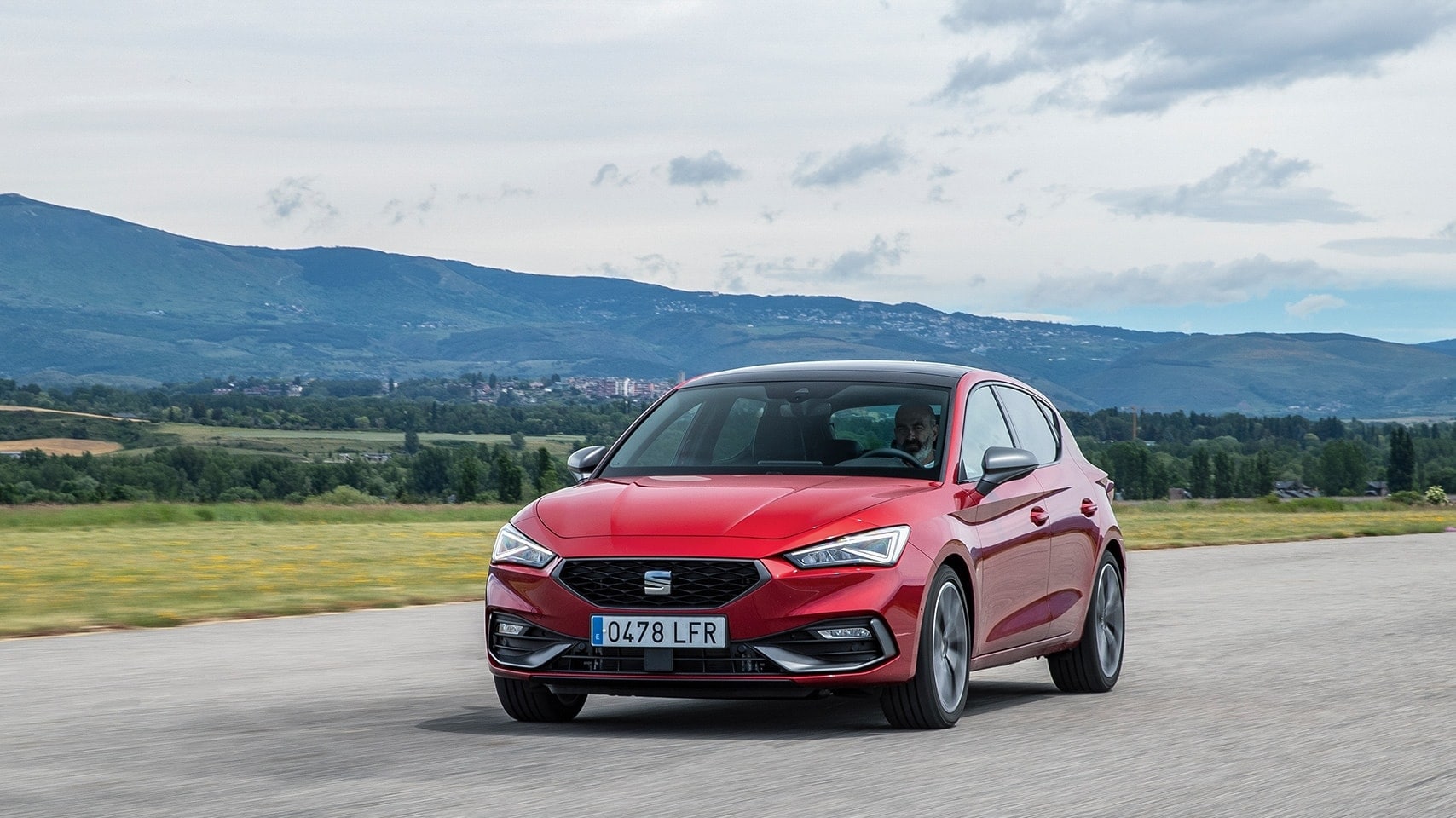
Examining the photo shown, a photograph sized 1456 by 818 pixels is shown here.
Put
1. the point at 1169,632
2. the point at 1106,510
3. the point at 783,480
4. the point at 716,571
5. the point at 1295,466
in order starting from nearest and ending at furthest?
the point at 716,571, the point at 783,480, the point at 1106,510, the point at 1169,632, the point at 1295,466

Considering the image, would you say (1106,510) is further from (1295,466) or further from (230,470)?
(1295,466)

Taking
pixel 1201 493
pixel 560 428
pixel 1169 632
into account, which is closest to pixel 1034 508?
pixel 1169 632

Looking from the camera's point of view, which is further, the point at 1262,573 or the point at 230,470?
the point at 230,470

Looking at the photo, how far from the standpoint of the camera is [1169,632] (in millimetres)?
13523

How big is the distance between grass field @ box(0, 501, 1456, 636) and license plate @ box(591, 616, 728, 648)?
23.0ft

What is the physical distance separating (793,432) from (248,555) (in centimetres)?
1586

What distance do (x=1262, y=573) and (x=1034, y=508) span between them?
42.1ft

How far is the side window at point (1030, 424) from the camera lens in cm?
966

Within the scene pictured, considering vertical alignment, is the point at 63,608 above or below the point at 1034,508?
below

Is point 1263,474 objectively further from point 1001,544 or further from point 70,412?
point 1001,544

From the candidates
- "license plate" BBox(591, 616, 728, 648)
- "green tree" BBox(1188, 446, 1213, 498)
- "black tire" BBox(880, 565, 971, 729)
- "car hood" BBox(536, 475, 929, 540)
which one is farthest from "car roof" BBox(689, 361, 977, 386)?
"green tree" BBox(1188, 446, 1213, 498)

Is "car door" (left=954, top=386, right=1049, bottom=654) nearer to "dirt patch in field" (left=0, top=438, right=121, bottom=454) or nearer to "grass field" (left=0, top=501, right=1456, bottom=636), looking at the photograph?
"grass field" (left=0, top=501, right=1456, bottom=636)

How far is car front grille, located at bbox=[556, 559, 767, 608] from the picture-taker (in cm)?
737

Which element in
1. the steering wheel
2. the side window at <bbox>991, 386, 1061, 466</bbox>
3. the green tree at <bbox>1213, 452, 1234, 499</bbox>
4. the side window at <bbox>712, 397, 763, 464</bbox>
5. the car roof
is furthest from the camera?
the green tree at <bbox>1213, 452, 1234, 499</bbox>
